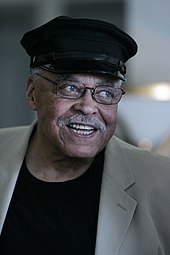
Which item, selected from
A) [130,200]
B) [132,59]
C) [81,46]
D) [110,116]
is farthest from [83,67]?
[132,59]

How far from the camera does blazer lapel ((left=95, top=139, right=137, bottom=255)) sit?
160 centimetres

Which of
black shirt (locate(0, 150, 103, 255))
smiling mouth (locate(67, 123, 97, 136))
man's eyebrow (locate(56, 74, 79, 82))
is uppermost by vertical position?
man's eyebrow (locate(56, 74, 79, 82))

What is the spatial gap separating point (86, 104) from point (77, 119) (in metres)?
0.05

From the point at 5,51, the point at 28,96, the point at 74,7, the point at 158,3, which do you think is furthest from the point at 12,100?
the point at 28,96

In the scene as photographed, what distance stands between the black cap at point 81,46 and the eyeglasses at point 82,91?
0.14 feet

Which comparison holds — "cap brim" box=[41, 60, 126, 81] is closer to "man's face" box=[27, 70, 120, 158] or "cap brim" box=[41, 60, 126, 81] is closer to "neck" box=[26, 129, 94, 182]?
"man's face" box=[27, 70, 120, 158]

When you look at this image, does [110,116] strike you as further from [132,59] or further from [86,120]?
[132,59]

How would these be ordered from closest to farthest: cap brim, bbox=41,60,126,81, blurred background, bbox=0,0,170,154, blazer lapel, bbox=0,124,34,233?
cap brim, bbox=41,60,126,81, blazer lapel, bbox=0,124,34,233, blurred background, bbox=0,0,170,154

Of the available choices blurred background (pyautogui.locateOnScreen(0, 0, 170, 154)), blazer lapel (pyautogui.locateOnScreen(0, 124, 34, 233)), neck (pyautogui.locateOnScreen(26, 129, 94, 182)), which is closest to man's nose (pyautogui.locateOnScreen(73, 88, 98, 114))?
neck (pyautogui.locateOnScreen(26, 129, 94, 182))

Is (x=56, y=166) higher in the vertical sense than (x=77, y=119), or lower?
lower

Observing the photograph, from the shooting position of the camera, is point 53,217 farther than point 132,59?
No

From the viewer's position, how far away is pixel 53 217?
1.68m

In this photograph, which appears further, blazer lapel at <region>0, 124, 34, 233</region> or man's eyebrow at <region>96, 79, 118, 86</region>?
blazer lapel at <region>0, 124, 34, 233</region>

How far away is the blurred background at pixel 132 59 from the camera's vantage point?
397 cm
